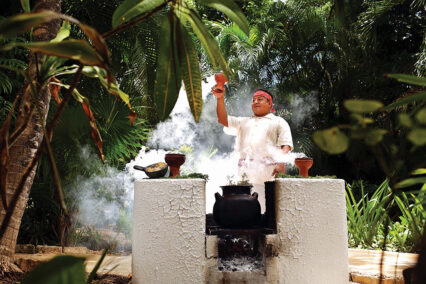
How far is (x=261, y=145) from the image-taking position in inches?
144

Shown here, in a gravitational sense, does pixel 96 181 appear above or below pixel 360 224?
above

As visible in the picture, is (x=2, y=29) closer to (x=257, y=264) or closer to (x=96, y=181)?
(x=257, y=264)

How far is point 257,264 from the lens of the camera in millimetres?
2980

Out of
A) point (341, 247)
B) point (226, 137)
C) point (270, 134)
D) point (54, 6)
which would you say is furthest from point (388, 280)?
point (226, 137)

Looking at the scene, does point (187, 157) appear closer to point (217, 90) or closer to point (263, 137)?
point (263, 137)

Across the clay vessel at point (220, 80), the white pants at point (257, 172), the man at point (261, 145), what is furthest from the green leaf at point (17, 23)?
the white pants at point (257, 172)

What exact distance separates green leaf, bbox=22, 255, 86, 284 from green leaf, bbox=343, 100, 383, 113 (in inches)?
14.8

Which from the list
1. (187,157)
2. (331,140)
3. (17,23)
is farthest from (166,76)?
(187,157)

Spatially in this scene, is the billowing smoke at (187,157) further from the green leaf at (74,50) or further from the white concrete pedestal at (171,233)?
the green leaf at (74,50)

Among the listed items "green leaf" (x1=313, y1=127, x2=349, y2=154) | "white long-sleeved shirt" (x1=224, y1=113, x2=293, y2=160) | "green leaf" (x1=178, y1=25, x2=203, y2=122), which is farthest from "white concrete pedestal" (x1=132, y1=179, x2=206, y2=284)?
"green leaf" (x1=313, y1=127, x2=349, y2=154)

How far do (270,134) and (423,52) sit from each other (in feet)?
13.1

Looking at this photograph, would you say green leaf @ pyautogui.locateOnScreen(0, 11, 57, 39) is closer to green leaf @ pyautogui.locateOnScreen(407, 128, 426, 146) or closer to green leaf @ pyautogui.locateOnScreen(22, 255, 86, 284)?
green leaf @ pyautogui.locateOnScreen(22, 255, 86, 284)

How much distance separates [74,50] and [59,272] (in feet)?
1.35

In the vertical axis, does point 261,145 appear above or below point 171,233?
above
